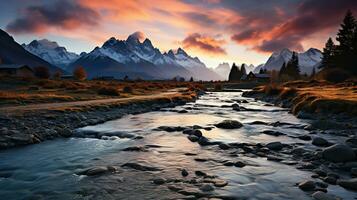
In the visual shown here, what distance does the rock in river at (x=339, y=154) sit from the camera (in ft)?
43.7

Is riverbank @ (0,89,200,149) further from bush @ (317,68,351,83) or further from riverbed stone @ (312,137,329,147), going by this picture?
bush @ (317,68,351,83)

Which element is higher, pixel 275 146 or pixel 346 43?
pixel 346 43

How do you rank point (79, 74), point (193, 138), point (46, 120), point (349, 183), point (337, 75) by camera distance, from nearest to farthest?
1. point (349, 183)
2. point (193, 138)
3. point (46, 120)
4. point (337, 75)
5. point (79, 74)

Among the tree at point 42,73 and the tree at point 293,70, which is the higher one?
the tree at point 293,70

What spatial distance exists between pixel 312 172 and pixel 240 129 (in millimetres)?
11262

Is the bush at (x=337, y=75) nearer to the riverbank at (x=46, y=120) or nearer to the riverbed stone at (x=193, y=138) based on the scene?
the riverbank at (x=46, y=120)

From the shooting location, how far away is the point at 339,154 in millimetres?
13547

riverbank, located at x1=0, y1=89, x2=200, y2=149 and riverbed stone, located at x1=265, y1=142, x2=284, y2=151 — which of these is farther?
riverbank, located at x1=0, y1=89, x2=200, y2=149

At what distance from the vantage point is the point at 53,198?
31.7 feet

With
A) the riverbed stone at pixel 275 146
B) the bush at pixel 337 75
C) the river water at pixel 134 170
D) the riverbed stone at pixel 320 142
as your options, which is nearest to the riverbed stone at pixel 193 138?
the river water at pixel 134 170

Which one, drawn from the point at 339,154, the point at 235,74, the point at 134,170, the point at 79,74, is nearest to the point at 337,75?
the point at 339,154

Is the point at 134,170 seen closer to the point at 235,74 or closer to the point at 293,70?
the point at 293,70

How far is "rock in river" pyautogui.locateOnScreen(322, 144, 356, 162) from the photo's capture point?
13.3 m

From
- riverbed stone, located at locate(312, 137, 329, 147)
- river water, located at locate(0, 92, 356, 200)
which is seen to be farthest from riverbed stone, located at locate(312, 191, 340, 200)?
riverbed stone, located at locate(312, 137, 329, 147)
